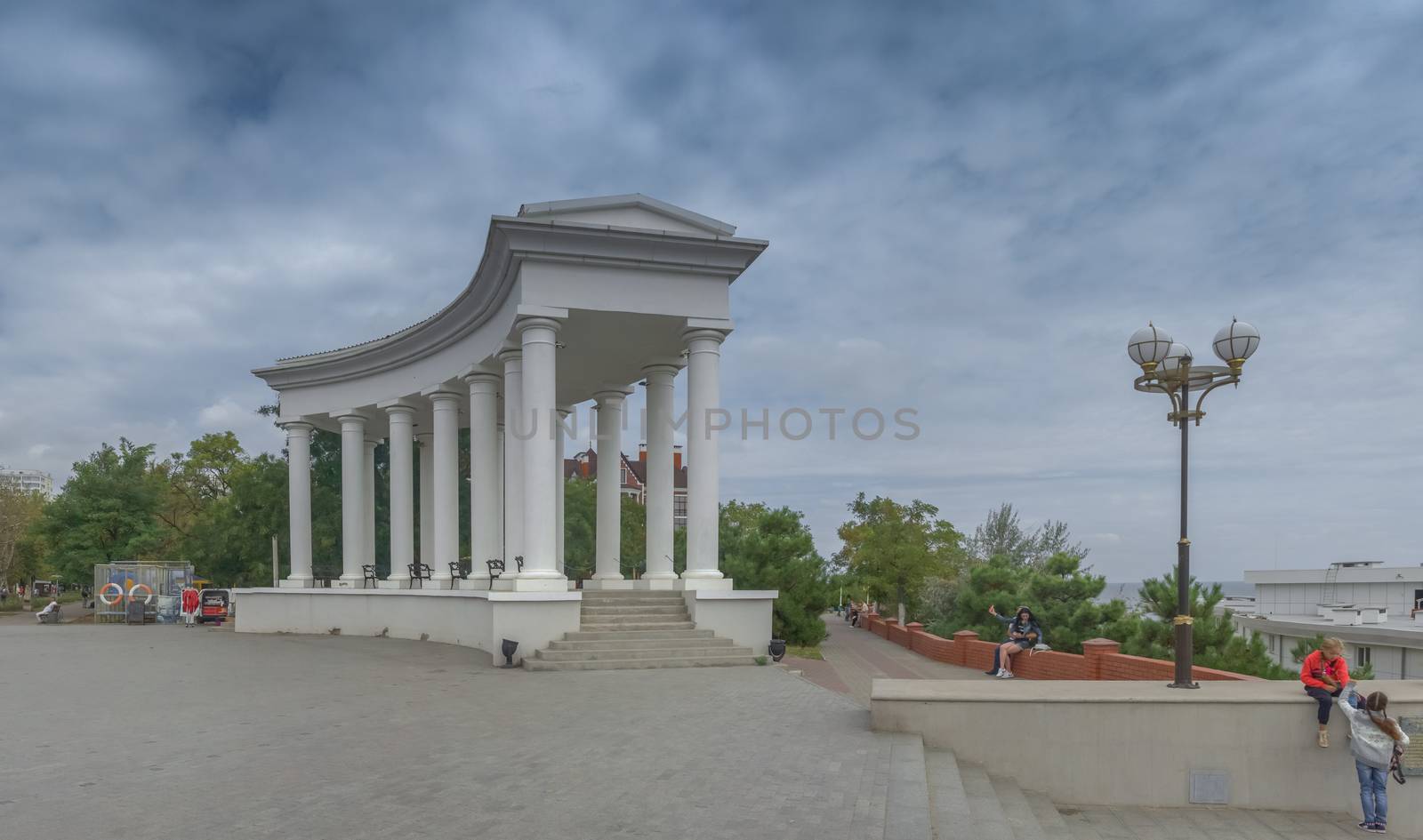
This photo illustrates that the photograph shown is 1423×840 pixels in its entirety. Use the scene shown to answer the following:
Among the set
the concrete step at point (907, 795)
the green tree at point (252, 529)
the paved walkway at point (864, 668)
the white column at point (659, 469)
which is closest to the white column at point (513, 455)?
the white column at point (659, 469)

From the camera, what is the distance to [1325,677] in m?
10.5

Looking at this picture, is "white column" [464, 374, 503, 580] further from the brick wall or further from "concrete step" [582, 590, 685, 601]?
the brick wall

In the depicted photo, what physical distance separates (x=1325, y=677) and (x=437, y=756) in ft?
30.8

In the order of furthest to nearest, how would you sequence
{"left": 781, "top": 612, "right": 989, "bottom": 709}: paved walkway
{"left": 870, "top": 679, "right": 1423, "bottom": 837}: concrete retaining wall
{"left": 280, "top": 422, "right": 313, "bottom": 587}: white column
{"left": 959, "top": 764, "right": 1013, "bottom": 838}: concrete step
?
1. {"left": 280, "top": 422, "right": 313, "bottom": 587}: white column
2. {"left": 781, "top": 612, "right": 989, "bottom": 709}: paved walkway
3. {"left": 870, "top": 679, "right": 1423, "bottom": 837}: concrete retaining wall
4. {"left": 959, "top": 764, "right": 1013, "bottom": 838}: concrete step

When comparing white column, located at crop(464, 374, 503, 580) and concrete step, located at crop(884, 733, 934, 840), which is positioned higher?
white column, located at crop(464, 374, 503, 580)

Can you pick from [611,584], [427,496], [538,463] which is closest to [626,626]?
[538,463]

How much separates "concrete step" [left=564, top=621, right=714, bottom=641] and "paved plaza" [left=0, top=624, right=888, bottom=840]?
1.49m

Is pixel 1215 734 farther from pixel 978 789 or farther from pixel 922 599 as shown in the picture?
pixel 922 599

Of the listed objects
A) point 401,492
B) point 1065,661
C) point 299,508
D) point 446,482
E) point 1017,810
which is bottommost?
point 1065,661

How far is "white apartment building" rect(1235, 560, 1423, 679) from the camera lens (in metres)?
35.8

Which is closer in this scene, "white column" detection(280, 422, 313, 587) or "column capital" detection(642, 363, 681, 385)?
"column capital" detection(642, 363, 681, 385)

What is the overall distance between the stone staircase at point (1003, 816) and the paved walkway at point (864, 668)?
9.63 feet

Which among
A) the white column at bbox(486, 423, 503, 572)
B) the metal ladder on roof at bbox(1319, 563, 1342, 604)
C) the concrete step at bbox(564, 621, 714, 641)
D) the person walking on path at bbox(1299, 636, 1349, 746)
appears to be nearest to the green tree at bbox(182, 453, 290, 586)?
the white column at bbox(486, 423, 503, 572)

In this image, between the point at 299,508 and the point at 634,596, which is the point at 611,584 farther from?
the point at 299,508
